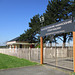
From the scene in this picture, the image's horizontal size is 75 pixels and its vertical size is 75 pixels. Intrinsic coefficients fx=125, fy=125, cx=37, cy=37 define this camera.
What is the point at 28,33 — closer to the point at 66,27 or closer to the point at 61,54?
the point at 61,54

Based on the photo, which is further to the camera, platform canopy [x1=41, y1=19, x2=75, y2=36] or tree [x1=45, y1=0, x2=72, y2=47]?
tree [x1=45, y1=0, x2=72, y2=47]

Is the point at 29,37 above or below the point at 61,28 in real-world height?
above

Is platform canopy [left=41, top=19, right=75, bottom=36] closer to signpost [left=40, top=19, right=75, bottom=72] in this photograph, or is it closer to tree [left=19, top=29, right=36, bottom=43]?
signpost [left=40, top=19, right=75, bottom=72]

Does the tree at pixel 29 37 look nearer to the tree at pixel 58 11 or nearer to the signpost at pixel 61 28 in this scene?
the tree at pixel 58 11

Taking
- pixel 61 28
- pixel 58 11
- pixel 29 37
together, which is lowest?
pixel 61 28

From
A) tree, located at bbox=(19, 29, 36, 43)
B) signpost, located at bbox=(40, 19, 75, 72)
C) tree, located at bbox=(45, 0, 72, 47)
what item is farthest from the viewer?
tree, located at bbox=(19, 29, 36, 43)

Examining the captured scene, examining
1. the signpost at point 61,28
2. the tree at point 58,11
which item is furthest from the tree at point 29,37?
the signpost at point 61,28

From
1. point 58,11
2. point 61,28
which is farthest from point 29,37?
point 61,28

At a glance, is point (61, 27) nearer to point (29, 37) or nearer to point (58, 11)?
point (58, 11)

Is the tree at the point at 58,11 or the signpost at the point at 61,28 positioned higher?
the tree at the point at 58,11

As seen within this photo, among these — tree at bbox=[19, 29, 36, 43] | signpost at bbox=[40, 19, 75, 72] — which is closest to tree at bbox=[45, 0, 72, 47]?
tree at bbox=[19, 29, 36, 43]

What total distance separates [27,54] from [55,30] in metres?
7.06

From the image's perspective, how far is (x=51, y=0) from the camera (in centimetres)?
3127

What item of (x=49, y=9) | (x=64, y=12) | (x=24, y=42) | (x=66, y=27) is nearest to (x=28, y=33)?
(x=24, y=42)
